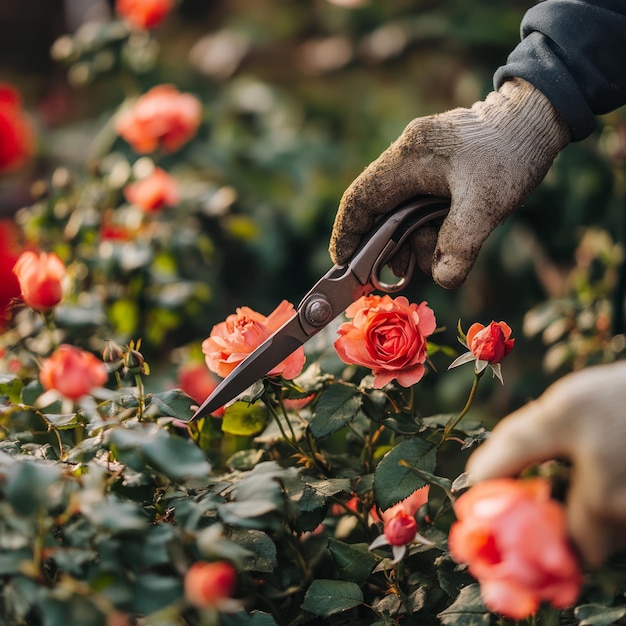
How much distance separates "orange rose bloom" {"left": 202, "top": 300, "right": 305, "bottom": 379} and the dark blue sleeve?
0.55 m

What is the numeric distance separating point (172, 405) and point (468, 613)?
1.47ft

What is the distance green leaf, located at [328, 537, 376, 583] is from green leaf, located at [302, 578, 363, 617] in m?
0.02

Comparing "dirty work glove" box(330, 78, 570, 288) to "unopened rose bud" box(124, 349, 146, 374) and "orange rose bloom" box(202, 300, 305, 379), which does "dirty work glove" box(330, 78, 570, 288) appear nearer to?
"orange rose bloom" box(202, 300, 305, 379)

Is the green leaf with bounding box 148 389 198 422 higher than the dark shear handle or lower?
lower

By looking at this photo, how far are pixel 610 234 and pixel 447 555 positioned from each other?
1.84 m

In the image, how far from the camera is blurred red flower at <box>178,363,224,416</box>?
Result: 1550 mm

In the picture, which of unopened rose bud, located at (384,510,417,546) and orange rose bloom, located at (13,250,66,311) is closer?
unopened rose bud, located at (384,510,417,546)

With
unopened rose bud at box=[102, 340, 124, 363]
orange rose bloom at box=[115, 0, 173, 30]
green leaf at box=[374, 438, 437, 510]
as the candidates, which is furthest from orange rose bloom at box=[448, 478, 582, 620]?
orange rose bloom at box=[115, 0, 173, 30]

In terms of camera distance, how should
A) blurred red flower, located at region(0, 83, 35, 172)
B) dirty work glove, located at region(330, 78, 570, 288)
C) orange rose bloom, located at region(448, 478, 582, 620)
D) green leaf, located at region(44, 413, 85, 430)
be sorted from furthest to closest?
blurred red flower, located at region(0, 83, 35, 172) < dirty work glove, located at region(330, 78, 570, 288) < green leaf, located at region(44, 413, 85, 430) < orange rose bloom, located at region(448, 478, 582, 620)

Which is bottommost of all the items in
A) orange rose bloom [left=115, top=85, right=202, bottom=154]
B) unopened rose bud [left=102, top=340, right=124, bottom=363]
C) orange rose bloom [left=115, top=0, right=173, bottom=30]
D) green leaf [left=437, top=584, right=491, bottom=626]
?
green leaf [left=437, top=584, right=491, bottom=626]

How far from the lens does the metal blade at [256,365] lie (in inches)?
42.2

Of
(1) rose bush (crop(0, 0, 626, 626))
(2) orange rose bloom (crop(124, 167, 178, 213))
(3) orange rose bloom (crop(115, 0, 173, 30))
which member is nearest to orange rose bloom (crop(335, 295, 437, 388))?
(1) rose bush (crop(0, 0, 626, 626))

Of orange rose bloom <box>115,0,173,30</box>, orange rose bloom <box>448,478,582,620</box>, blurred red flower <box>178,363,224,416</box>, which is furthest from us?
orange rose bloom <box>115,0,173,30</box>

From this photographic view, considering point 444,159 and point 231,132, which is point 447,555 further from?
point 231,132
